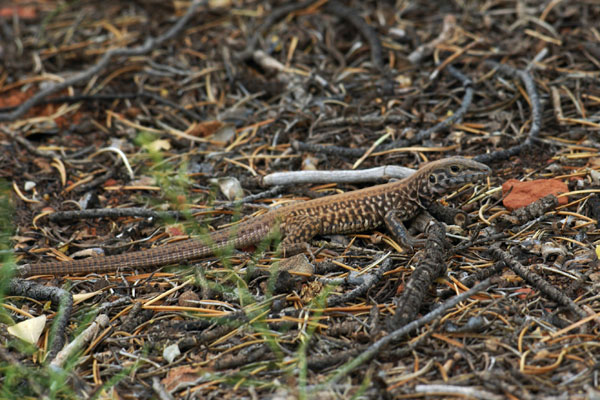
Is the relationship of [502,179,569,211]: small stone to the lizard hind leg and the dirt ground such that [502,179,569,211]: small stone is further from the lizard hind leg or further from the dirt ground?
the lizard hind leg

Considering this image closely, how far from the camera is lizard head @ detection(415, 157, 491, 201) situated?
15.3 feet

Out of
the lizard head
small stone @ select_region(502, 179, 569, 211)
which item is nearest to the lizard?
the lizard head

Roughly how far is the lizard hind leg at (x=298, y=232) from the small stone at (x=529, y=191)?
143 cm

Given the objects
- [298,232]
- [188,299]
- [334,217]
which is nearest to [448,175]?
[334,217]

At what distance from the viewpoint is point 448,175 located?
470 cm

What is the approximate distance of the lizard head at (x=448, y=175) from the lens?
4.66m

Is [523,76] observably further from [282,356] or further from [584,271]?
[282,356]

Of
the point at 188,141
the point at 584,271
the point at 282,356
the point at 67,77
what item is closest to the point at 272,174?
the point at 188,141

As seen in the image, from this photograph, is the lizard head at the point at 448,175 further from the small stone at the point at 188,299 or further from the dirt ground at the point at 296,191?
the small stone at the point at 188,299

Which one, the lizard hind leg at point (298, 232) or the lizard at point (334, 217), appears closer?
the lizard at point (334, 217)

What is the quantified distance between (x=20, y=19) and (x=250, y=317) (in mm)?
6289

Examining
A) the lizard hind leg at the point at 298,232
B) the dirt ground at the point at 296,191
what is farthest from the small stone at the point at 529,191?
the lizard hind leg at the point at 298,232

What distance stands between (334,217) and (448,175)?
0.91 m

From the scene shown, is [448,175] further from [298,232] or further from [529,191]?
[298,232]
